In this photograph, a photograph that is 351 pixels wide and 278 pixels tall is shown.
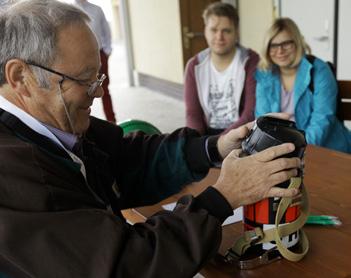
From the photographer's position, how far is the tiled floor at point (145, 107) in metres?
5.25

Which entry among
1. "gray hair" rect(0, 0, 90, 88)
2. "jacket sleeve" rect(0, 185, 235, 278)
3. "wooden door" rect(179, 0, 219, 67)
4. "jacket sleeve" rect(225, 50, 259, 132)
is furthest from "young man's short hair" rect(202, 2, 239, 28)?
"wooden door" rect(179, 0, 219, 67)

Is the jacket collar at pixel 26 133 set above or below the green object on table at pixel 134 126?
above

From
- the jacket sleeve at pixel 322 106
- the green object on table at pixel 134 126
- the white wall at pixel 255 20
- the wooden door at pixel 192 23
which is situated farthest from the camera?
the wooden door at pixel 192 23

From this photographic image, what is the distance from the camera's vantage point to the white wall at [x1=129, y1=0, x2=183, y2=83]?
596cm

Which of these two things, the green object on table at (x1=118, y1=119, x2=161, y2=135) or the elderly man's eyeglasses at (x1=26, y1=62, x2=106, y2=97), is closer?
the elderly man's eyeglasses at (x1=26, y1=62, x2=106, y2=97)

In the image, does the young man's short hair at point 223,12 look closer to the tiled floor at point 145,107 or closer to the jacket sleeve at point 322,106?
the jacket sleeve at point 322,106

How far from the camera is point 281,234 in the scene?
951 mm

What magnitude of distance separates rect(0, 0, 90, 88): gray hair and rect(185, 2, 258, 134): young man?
1.84 m

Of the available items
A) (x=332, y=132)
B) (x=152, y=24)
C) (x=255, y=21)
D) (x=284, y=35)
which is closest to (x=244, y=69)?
(x=284, y=35)

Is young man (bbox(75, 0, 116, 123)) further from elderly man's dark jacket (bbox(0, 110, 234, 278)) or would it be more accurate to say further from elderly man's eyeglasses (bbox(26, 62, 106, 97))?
elderly man's dark jacket (bbox(0, 110, 234, 278))

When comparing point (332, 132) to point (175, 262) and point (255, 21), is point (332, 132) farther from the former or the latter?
point (255, 21)

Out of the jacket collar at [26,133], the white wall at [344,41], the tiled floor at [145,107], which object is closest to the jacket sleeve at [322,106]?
the jacket collar at [26,133]

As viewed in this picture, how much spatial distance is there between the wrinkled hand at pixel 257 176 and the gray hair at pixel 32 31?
Answer: 455 millimetres

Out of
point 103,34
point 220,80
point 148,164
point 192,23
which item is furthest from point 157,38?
point 148,164
